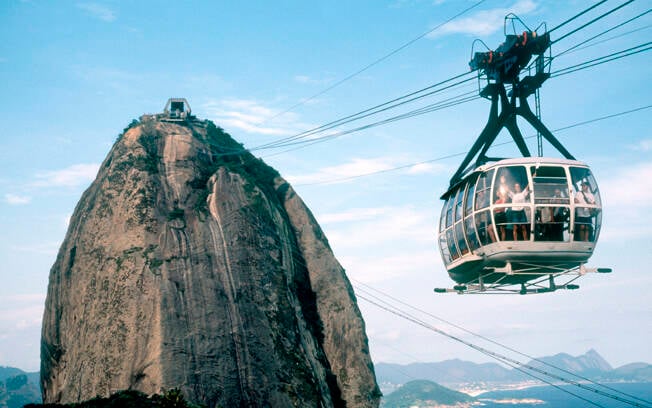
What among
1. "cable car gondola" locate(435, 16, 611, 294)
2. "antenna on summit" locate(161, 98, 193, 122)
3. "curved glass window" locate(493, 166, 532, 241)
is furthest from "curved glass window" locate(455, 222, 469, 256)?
"antenna on summit" locate(161, 98, 193, 122)

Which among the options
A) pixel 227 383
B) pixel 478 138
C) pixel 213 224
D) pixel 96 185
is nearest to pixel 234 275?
pixel 213 224

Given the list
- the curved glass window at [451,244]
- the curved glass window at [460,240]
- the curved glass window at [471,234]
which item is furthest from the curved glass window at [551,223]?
the curved glass window at [451,244]

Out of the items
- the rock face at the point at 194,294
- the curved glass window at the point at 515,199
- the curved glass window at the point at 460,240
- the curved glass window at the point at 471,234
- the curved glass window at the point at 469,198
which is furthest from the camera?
the rock face at the point at 194,294

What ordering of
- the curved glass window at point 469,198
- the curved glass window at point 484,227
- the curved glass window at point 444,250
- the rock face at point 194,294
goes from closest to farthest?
the curved glass window at point 484,227 → the curved glass window at point 469,198 → the curved glass window at point 444,250 → the rock face at point 194,294

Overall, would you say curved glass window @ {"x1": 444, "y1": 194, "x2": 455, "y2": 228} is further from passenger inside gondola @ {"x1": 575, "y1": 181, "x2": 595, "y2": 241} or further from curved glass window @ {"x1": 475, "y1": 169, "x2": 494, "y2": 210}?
passenger inside gondola @ {"x1": 575, "y1": 181, "x2": 595, "y2": 241}

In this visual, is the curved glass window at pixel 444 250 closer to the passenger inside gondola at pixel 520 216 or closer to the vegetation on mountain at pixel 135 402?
the passenger inside gondola at pixel 520 216

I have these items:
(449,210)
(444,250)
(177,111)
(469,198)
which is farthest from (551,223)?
(177,111)

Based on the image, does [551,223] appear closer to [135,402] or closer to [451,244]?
[451,244]
